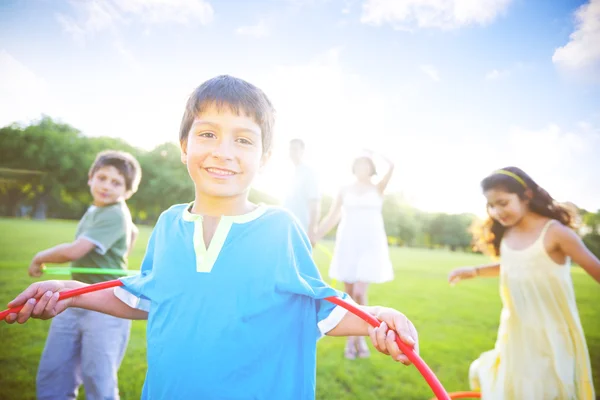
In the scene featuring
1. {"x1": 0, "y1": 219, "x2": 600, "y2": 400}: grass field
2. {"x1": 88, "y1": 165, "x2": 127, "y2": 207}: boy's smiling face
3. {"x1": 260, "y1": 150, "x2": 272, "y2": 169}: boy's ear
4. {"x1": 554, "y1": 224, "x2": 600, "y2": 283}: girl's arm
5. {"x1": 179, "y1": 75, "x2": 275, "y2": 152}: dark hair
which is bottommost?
{"x1": 0, "y1": 219, "x2": 600, "y2": 400}: grass field

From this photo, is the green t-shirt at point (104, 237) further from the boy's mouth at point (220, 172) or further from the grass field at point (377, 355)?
the boy's mouth at point (220, 172)

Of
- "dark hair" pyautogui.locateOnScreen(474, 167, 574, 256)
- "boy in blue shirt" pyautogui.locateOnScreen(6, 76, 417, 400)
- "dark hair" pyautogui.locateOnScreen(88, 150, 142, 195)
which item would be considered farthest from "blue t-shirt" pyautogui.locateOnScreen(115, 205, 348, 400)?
"dark hair" pyautogui.locateOnScreen(474, 167, 574, 256)

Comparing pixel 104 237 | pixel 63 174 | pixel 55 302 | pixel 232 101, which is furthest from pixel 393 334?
pixel 63 174

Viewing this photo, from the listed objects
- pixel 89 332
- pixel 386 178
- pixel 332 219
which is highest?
pixel 386 178

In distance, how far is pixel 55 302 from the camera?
5.00 ft

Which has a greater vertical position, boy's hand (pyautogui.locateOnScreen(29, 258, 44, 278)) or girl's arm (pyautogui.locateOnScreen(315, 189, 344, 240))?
girl's arm (pyautogui.locateOnScreen(315, 189, 344, 240))

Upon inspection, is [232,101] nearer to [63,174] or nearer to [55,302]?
[55,302]

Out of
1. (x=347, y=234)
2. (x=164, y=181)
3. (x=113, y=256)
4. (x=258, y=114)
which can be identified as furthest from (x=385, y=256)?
(x=164, y=181)

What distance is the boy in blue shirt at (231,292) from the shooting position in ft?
4.55

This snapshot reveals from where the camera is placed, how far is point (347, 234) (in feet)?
17.5

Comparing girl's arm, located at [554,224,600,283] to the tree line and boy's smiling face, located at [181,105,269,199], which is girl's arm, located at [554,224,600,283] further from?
the tree line

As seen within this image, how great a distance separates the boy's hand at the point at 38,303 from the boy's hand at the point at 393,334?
4.33ft

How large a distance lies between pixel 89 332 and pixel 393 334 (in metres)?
2.44

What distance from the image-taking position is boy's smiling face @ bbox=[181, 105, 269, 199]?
Result: 154 centimetres
